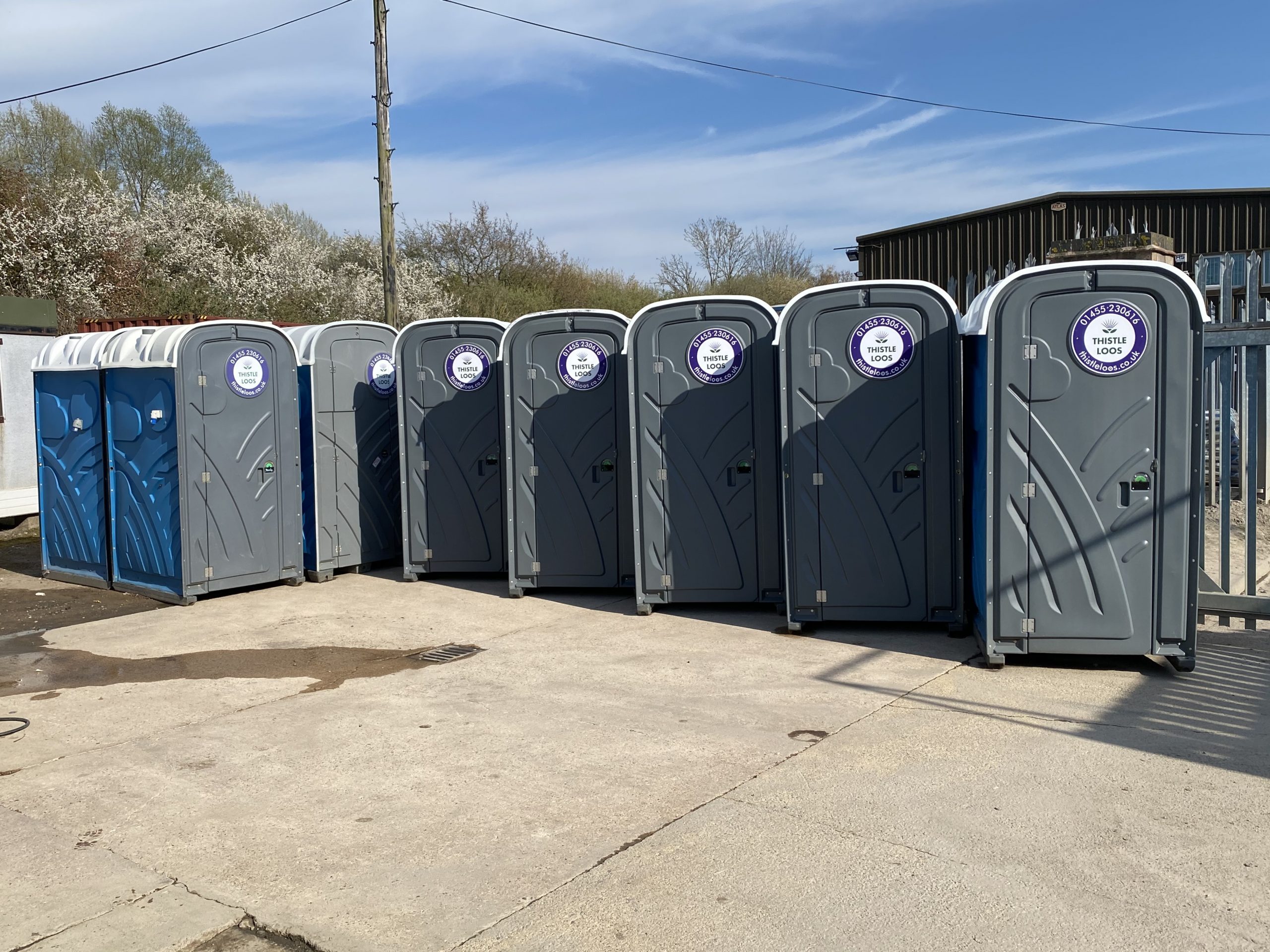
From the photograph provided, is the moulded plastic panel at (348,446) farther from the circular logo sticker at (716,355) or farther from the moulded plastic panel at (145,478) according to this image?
the circular logo sticker at (716,355)

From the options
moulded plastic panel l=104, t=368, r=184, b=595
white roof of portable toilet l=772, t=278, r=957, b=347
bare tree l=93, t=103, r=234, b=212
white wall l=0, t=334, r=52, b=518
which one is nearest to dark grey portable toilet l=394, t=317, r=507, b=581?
moulded plastic panel l=104, t=368, r=184, b=595

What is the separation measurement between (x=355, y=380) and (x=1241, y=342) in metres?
6.97

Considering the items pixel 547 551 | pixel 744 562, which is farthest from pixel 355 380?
pixel 744 562

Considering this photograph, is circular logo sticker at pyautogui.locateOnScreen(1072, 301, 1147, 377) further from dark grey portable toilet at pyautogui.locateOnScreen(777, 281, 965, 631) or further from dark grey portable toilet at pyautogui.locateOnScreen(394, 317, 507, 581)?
dark grey portable toilet at pyautogui.locateOnScreen(394, 317, 507, 581)

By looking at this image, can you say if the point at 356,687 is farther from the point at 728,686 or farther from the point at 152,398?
the point at 152,398

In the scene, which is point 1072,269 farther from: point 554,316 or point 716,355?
point 554,316

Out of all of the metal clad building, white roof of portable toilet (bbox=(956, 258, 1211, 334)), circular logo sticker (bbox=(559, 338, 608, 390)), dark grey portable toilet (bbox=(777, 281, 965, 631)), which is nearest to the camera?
white roof of portable toilet (bbox=(956, 258, 1211, 334))

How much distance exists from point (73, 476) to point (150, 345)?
6.08 feet

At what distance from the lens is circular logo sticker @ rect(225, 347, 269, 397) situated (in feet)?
28.2

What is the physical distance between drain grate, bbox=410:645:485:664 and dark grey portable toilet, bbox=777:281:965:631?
2.13 meters

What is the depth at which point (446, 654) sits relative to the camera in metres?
6.73

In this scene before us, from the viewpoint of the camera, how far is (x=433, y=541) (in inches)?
364

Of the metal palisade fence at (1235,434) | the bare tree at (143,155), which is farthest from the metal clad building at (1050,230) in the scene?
the bare tree at (143,155)

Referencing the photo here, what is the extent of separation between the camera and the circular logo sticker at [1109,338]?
5559 mm
